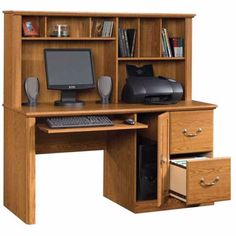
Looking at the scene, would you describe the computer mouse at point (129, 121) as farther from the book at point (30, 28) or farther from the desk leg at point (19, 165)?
the book at point (30, 28)

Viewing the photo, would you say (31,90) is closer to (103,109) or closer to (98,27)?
(103,109)

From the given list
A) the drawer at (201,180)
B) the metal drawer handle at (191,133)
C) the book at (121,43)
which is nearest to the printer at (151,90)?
the book at (121,43)

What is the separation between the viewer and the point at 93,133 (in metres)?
6.86

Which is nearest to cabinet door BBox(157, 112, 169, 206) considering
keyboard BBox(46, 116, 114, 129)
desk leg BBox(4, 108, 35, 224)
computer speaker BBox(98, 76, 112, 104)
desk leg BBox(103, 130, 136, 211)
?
desk leg BBox(103, 130, 136, 211)

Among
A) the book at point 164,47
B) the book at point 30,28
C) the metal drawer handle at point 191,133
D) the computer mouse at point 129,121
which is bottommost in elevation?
the metal drawer handle at point 191,133

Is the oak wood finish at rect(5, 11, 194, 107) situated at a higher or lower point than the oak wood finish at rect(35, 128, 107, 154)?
higher

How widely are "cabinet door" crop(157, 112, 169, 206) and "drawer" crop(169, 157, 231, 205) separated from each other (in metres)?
0.05

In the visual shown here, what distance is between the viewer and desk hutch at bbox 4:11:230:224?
616 cm

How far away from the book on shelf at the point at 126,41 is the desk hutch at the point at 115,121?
48 mm

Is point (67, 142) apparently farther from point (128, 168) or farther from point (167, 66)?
point (167, 66)

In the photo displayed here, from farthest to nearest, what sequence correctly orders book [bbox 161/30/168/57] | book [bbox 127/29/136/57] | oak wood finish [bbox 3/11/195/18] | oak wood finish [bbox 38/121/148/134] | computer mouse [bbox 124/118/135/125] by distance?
book [bbox 161/30/168/57], book [bbox 127/29/136/57], oak wood finish [bbox 3/11/195/18], computer mouse [bbox 124/118/135/125], oak wood finish [bbox 38/121/148/134]

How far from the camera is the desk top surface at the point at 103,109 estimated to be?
6.08 meters

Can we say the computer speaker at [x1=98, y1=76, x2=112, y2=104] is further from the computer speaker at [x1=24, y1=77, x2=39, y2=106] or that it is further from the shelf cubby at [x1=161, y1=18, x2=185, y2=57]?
the shelf cubby at [x1=161, y1=18, x2=185, y2=57]

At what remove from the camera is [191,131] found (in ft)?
Result: 21.1
